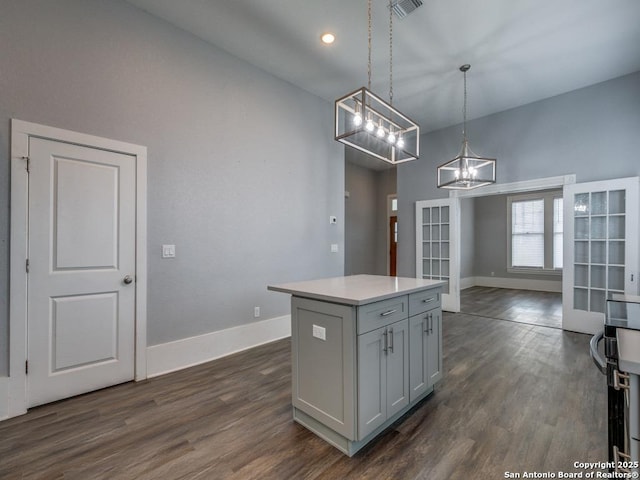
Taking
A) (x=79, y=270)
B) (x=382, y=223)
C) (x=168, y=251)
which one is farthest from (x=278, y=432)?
(x=382, y=223)

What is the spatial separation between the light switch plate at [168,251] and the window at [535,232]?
28.4 ft

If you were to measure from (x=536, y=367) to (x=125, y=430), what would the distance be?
370cm

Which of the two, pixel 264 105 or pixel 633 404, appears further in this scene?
pixel 264 105

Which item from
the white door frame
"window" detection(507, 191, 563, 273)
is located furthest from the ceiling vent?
"window" detection(507, 191, 563, 273)

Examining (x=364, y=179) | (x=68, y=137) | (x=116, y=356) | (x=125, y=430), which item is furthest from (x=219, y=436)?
(x=364, y=179)

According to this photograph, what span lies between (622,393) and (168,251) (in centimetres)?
331

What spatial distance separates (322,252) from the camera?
469 cm

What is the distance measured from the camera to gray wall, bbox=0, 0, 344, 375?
7.91 ft

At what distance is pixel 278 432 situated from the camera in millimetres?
2043

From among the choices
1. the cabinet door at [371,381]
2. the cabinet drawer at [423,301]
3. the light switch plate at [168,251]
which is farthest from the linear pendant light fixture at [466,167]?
the light switch plate at [168,251]

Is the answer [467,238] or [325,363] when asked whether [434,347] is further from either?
[467,238]

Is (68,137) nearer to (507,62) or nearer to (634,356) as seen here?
(634,356)

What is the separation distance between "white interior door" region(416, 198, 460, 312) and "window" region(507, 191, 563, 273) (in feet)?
13.2

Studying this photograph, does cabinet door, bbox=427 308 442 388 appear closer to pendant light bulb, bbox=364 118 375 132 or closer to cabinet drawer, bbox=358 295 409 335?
cabinet drawer, bbox=358 295 409 335
